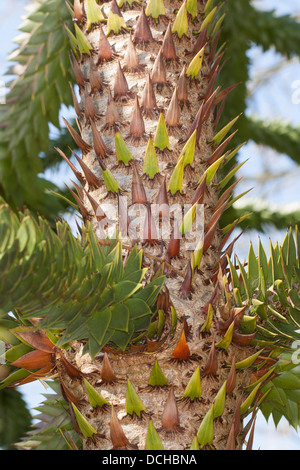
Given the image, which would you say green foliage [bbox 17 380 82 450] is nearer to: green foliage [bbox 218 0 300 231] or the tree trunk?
the tree trunk

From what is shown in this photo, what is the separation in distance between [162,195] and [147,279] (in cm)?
11

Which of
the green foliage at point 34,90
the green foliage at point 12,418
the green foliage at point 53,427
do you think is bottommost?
the green foliage at point 12,418

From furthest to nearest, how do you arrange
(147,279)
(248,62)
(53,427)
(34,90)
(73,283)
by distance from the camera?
(248,62)
(34,90)
(53,427)
(147,279)
(73,283)

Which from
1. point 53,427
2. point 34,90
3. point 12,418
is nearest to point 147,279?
point 53,427

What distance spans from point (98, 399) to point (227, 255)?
252 millimetres

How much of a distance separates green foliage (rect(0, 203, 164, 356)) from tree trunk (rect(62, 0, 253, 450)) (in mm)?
37

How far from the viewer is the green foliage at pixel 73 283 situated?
0.49 metres

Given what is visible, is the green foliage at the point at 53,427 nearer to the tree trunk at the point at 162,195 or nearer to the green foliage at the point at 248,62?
the tree trunk at the point at 162,195

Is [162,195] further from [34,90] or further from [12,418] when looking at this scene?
[12,418]

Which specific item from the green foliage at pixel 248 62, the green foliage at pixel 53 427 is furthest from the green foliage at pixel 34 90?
the green foliage at pixel 53 427

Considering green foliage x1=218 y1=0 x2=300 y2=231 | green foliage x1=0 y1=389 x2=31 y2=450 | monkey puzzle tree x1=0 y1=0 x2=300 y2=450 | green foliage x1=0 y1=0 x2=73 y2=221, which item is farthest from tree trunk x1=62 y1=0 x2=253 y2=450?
green foliage x1=0 y1=389 x2=31 y2=450

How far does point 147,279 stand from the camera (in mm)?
652

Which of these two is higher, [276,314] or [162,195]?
[162,195]
